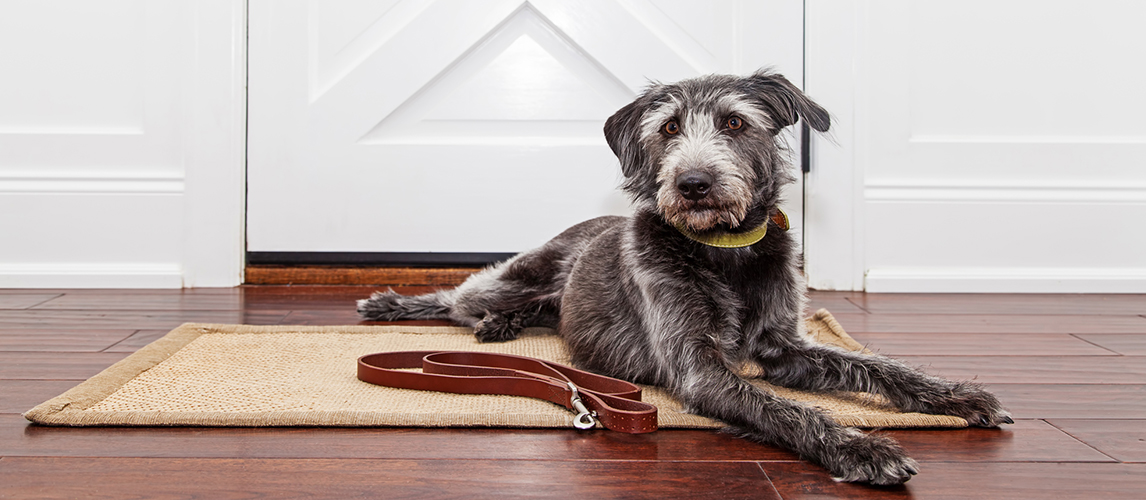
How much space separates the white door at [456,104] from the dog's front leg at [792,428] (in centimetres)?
203

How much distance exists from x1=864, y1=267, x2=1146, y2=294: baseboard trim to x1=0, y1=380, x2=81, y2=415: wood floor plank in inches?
129

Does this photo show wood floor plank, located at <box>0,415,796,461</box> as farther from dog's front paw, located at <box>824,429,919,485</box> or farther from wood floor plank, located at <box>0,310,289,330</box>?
wood floor plank, located at <box>0,310,289,330</box>

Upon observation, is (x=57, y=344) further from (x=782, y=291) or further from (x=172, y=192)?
(x=782, y=291)

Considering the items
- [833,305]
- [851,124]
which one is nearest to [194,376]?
[833,305]

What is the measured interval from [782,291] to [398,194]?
225 cm

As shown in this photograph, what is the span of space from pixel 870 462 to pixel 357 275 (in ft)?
9.53

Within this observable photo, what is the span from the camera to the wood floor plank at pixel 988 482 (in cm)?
137

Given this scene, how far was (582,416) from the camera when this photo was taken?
1.74m

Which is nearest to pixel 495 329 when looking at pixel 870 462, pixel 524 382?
pixel 524 382

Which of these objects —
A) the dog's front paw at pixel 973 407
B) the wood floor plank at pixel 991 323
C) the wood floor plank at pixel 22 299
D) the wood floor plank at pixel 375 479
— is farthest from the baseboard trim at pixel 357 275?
the dog's front paw at pixel 973 407

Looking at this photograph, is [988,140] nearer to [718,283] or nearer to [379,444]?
[718,283]

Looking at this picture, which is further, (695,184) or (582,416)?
(695,184)

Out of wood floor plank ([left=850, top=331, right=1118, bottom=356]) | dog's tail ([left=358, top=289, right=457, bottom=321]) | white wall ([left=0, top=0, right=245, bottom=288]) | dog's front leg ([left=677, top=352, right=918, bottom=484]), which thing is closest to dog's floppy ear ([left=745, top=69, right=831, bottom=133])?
dog's front leg ([left=677, top=352, right=918, bottom=484])

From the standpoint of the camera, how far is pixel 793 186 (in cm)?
378
